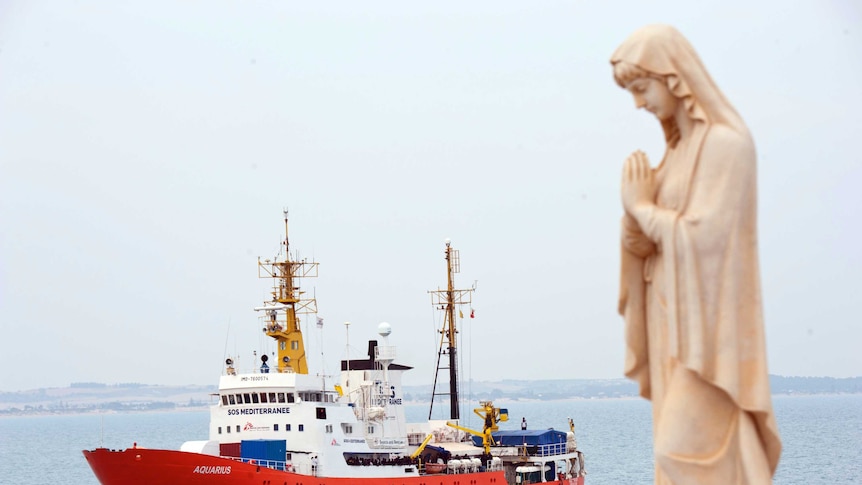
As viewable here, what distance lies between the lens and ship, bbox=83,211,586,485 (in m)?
32.5

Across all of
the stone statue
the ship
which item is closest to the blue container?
the ship

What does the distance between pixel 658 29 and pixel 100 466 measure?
1078 inches

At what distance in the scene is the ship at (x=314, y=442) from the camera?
32.5m

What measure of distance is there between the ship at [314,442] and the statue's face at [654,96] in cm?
2507

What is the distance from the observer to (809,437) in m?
87.5

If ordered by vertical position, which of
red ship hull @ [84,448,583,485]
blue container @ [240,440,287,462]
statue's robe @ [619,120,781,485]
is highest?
statue's robe @ [619,120,781,485]

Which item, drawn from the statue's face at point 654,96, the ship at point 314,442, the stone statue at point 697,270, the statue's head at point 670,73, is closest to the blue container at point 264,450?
the ship at point 314,442

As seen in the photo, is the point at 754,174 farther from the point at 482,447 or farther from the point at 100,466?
the point at 482,447

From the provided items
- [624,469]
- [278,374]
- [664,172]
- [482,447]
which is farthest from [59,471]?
[664,172]

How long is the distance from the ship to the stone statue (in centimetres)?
2490

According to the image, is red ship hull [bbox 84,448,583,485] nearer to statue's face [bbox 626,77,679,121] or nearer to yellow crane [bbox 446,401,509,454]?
yellow crane [bbox 446,401,509,454]

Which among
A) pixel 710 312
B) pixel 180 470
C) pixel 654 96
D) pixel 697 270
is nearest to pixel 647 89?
pixel 654 96

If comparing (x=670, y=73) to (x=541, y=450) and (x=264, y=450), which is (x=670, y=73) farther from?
(x=541, y=450)

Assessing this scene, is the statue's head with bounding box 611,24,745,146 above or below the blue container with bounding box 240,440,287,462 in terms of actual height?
above
